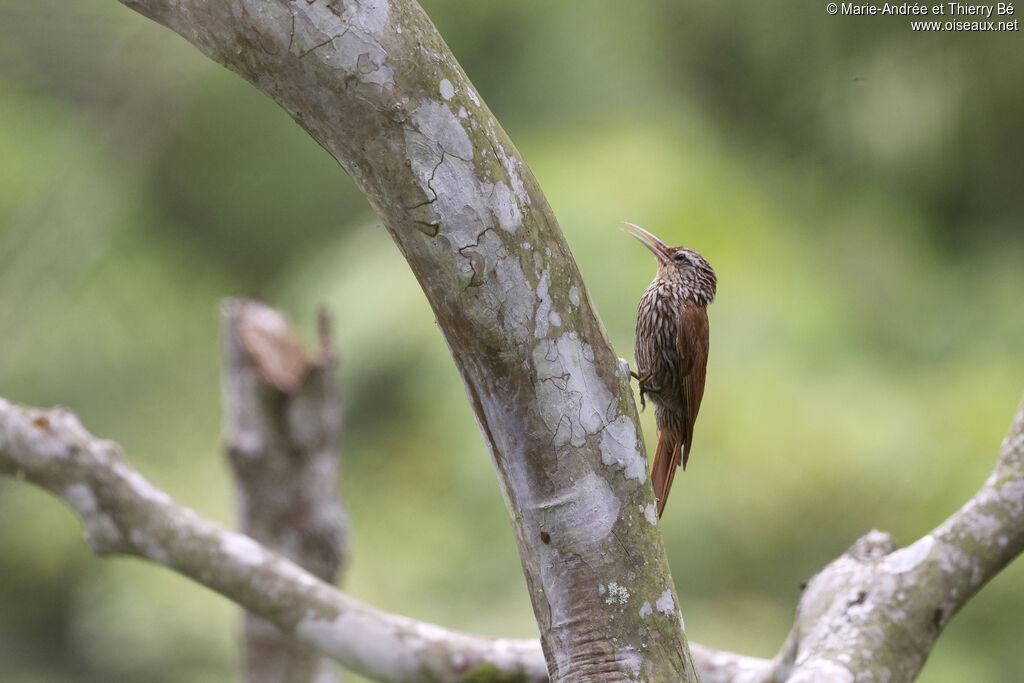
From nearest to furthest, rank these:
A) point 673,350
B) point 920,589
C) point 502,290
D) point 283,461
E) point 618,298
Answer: point 502,290
point 920,589
point 673,350
point 283,461
point 618,298

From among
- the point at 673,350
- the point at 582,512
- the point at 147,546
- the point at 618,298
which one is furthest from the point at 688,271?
the point at 618,298

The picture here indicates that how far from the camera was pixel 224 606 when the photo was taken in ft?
17.3

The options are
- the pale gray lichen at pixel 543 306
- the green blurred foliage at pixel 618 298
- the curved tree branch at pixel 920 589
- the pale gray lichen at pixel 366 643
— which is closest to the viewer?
the pale gray lichen at pixel 543 306

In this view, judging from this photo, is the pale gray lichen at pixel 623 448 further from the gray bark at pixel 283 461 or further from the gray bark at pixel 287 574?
the gray bark at pixel 283 461

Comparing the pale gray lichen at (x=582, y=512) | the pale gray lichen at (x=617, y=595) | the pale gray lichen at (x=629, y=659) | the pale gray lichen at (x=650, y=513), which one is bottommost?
the pale gray lichen at (x=629, y=659)

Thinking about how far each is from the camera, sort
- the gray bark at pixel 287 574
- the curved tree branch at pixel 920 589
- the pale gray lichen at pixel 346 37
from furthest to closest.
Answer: the gray bark at pixel 287 574 → the curved tree branch at pixel 920 589 → the pale gray lichen at pixel 346 37

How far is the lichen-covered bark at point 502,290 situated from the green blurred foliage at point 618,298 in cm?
249

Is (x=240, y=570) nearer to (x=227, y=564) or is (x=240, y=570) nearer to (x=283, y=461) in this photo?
(x=227, y=564)

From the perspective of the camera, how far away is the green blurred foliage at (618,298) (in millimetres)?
4047

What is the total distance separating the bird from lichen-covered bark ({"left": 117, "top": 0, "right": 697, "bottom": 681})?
0.32 meters

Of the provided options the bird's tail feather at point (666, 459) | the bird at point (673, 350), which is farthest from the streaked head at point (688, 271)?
the bird's tail feather at point (666, 459)

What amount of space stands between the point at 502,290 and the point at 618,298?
10.4 ft

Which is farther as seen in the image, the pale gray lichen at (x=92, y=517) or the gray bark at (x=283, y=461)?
the gray bark at (x=283, y=461)

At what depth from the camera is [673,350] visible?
62.3 inches
